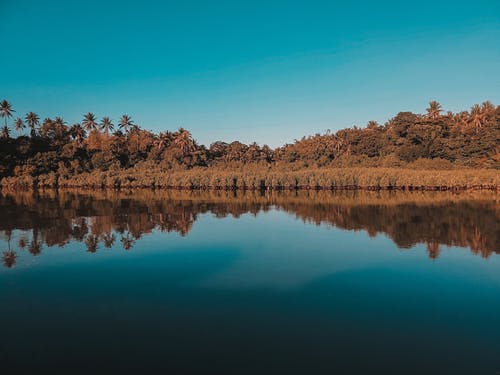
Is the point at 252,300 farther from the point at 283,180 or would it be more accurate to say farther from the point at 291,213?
the point at 283,180

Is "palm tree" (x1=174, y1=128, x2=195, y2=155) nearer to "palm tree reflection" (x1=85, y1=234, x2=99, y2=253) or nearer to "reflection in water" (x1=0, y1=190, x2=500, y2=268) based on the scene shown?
"reflection in water" (x1=0, y1=190, x2=500, y2=268)

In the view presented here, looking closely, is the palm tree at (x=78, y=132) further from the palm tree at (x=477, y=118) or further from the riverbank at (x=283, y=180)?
the palm tree at (x=477, y=118)

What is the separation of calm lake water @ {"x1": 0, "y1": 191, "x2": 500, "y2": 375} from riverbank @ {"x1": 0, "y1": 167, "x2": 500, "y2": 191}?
30.5 metres

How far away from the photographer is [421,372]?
7.26 meters

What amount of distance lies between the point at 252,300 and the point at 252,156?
7988 cm

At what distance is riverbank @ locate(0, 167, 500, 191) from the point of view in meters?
50.3

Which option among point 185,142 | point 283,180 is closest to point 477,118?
point 283,180

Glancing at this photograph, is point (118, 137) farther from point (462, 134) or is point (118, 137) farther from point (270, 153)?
point (462, 134)

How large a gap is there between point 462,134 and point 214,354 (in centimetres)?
7477

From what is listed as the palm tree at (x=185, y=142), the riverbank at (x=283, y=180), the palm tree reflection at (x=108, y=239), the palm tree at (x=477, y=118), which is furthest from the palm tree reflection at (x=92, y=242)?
the palm tree at (x=477, y=118)

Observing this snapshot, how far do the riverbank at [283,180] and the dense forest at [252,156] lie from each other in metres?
0.14

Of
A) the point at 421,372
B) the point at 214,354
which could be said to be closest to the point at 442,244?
the point at 421,372

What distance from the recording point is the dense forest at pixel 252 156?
56.4 m

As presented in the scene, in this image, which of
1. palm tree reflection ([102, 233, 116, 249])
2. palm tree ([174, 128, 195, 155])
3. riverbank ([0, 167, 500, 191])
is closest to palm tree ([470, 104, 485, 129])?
riverbank ([0, 167, 500, 191])
